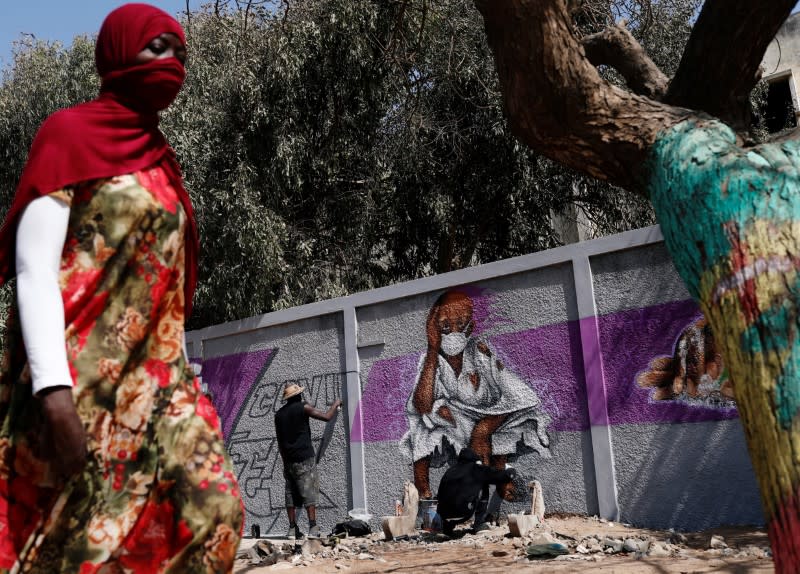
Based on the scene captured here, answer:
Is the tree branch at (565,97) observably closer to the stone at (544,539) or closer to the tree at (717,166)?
the tree at (717,166)

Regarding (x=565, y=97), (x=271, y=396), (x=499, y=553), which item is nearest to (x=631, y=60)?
(x=565, y=97)

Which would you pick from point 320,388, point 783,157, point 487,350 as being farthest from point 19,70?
point 783,157

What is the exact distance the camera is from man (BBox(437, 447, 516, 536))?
697 centimetres

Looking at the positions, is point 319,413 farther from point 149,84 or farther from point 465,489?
point 149,84

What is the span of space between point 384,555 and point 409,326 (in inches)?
95.6

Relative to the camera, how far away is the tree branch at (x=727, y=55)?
314 cm

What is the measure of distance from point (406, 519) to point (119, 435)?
6.21 meters

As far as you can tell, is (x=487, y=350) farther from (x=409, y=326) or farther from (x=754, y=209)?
(x=754, y=209)

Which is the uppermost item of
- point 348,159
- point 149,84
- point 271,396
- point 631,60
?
point 348,159

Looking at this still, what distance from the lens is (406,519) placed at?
7.79 meters

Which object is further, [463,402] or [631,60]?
[463,402]

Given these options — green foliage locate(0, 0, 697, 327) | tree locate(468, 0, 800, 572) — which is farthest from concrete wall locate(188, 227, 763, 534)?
tree locate(468, 0, 800, 572)

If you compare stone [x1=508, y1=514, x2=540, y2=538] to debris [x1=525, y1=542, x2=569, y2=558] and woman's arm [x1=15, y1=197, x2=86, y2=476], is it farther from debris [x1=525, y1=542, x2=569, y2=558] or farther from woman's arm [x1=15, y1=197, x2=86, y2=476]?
woman's arm [x1=15, y1=197, x2=86, y2=476]

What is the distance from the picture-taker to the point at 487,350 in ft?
26.2
